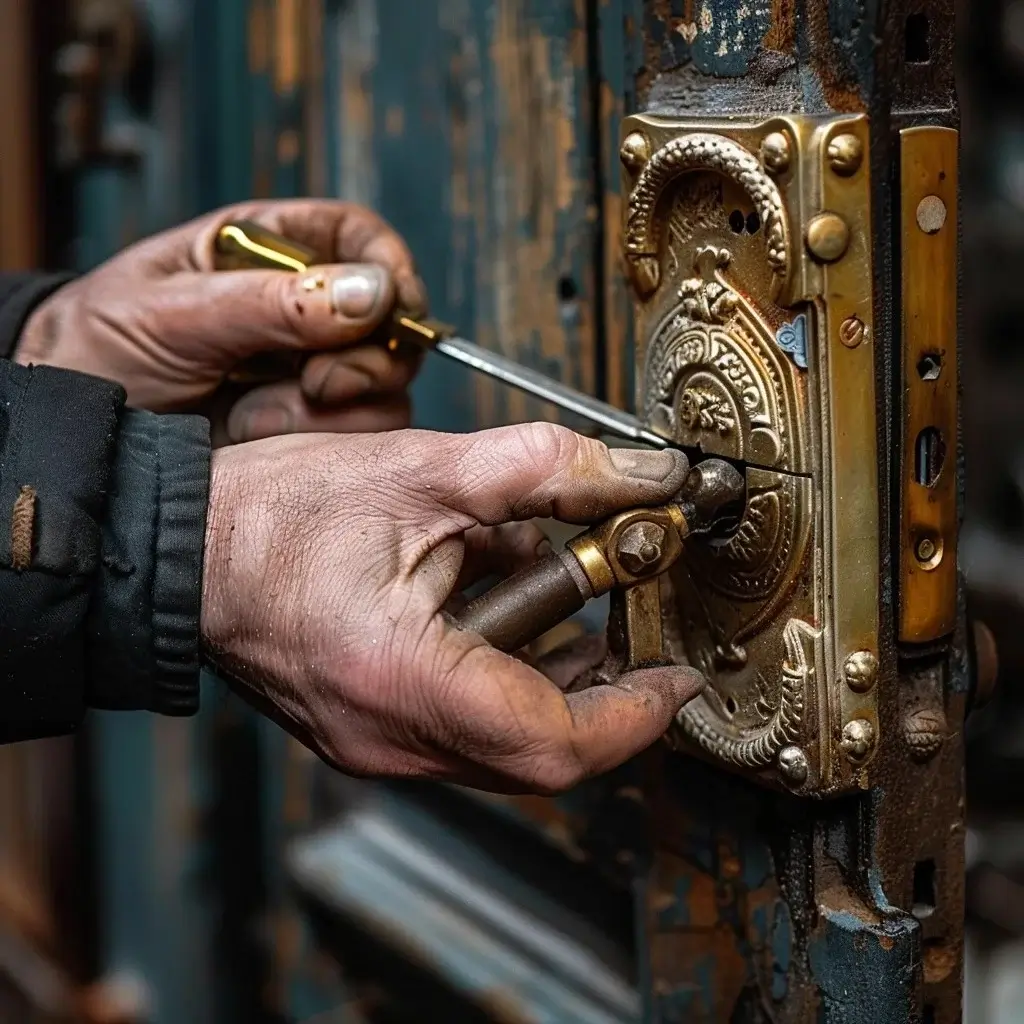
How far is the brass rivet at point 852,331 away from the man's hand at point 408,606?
3.5 inches

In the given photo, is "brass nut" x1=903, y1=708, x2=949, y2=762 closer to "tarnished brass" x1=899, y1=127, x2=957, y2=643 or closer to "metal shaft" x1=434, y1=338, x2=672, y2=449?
"tarnished brass" x1=899, y1=127, x2=957, y2=643

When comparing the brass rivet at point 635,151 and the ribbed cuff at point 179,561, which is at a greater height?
the brass rivet at point 635,151

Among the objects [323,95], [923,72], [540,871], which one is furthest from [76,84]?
[923,72]

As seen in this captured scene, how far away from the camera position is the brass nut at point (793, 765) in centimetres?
59

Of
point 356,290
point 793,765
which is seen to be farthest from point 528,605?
point 356,290

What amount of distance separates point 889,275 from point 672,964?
0.41 m

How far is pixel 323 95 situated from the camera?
1118mm

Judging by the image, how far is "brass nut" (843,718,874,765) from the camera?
0.57 metres

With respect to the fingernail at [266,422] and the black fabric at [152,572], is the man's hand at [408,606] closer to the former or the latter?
the black fabric at [152,572]

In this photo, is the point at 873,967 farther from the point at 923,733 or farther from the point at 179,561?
the point at 179,561

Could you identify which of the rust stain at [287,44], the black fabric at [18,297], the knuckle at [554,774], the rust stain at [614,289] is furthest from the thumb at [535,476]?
the rust stain at [287,44]

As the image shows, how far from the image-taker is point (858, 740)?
0.57 metres

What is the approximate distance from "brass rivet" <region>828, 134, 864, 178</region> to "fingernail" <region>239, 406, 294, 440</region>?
393 mm

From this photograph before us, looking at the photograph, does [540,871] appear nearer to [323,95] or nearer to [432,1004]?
[432,1004]
